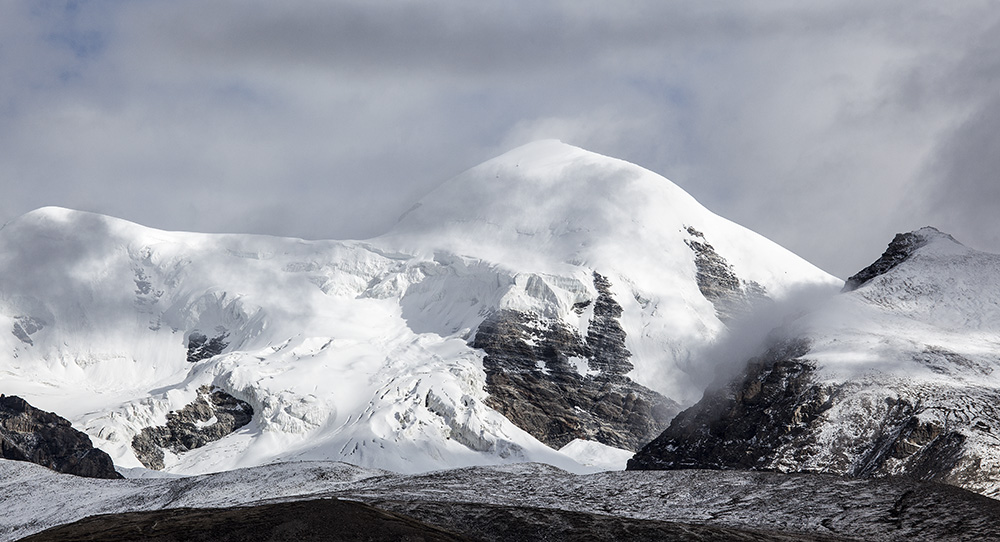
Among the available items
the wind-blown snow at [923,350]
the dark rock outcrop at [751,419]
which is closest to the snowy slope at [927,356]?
the wind-blown snow at [923,350]

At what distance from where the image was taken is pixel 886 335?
6604 inches

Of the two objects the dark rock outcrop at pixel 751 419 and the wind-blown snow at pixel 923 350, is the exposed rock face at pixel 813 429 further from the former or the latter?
the wind-blown snow at pixel 923 350

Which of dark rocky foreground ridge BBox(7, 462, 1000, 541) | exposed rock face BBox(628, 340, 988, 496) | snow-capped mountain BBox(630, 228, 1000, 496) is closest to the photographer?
dark rocky foreground ridge BBox(7, 462, 1000, 541)

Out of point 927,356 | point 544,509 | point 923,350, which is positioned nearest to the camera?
point 544,509

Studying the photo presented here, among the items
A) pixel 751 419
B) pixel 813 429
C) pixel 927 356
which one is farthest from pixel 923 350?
pixel 751 419

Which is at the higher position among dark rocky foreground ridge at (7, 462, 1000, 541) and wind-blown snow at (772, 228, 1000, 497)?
wind-blown snow at (772, 228, 1000, 497)

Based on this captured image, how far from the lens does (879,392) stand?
483 ft

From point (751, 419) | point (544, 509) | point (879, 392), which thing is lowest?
point (544, 509)

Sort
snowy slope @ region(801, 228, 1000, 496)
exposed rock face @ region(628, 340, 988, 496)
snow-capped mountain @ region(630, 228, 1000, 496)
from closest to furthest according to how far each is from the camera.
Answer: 1. snowy slope @ region(801, 228, 1000, 496)
2. exposed rock face @ region(628, 340, 988, 496)
3. snow-capped mountain @ region(630, 228, 1000, 496)

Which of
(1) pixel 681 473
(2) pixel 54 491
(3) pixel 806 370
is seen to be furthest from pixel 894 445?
(2) pixel 54 491

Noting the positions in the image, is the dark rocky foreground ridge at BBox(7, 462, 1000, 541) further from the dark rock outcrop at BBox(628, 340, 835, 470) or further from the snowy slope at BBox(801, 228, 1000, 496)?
the dark rock outcrop at BBox(628, 340, 835, 470)

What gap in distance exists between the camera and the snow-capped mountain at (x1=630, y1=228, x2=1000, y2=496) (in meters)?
135

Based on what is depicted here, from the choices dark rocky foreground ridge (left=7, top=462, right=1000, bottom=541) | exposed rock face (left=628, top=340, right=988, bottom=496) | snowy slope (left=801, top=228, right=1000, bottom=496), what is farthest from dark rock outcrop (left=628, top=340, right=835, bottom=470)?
dark rocky foreground ridge (left=7, top=462, right=1000, bottom=541)

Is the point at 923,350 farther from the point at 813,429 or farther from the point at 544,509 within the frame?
the point at 544,509
